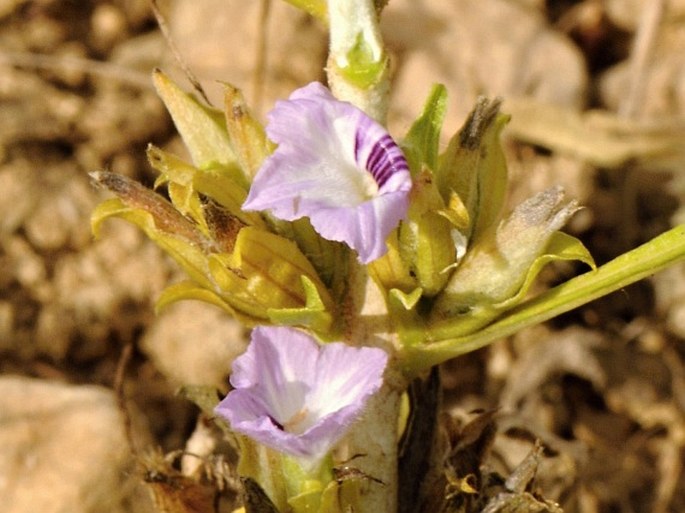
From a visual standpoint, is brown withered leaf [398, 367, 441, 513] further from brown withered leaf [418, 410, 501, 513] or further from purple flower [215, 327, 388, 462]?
purple flower [215, 327, 388, 462]

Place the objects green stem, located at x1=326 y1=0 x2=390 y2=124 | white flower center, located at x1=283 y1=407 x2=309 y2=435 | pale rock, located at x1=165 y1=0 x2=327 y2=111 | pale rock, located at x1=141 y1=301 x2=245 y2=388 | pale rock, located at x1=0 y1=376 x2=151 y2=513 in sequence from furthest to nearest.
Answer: pale rock, located at x1=165 y1=0 x2=327 y2=111 → pale rock, located at x1=141 y1=301 x2=245 y2=388 → pale rock, located at x1=0 y1=376 x2=151 y2=513 → green stem, located at x1=326 y1=0 x2=390 y2=124 → white flower center, located at x1=283 y1=407 x2=309 y2=435

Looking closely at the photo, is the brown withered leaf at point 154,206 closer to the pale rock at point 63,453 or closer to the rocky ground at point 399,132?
the pale rock at point 63,453

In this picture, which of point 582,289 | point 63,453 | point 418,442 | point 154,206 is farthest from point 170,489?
point 582,289

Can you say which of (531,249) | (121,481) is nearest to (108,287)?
(121,481)

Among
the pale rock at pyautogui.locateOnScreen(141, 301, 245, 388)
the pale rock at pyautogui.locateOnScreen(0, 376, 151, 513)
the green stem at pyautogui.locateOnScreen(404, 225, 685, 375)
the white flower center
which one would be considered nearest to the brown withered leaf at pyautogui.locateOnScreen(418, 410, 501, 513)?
the green stem at pyautogui.locateOnScreen(404, 225, 685, 375)

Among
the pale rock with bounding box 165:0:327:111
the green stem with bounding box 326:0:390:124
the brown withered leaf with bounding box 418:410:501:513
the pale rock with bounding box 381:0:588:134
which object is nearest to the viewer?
the green stem with bounding box 326:0:390:124

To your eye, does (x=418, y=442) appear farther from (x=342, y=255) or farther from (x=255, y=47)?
(x=255, y=47)

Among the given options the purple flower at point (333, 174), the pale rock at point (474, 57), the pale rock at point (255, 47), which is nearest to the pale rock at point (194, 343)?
the pale rock at point (255, 47)
